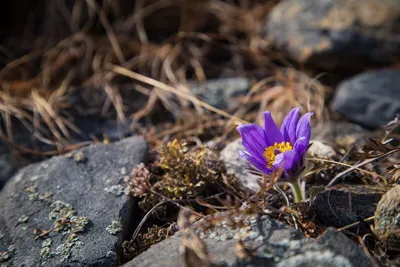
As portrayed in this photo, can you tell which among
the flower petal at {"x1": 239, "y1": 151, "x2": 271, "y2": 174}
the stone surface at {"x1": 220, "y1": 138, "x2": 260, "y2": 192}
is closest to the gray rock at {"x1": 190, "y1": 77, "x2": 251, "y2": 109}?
the stone surface at {"x1": 220, "y1": 138, "x2": 260, "y2": 192}

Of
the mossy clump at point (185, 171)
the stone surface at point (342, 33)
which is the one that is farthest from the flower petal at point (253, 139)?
the stone surface at point (342, 33)

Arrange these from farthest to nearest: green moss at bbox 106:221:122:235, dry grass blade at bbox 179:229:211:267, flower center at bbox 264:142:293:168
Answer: green moss at bbox 106:221:122:235
flower center at bbox 264:142:293:168
dry grass blade at bbox 179:229:211:267

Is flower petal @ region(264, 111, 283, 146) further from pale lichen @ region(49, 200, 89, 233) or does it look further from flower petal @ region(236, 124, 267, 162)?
pale lichen @ region(49, 200, 89, 233)

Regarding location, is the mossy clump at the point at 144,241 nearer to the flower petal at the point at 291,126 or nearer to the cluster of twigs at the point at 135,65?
the flower petal at the point at 291,126

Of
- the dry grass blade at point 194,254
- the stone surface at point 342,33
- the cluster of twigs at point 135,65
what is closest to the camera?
the dry grass blade at point 194,254

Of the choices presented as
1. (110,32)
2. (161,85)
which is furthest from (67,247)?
(110,32)

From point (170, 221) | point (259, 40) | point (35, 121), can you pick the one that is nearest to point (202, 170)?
point (170, 221)

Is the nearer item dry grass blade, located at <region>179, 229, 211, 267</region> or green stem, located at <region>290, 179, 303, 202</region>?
dry grass blade, located at <region>179, 229, 211, 267</region>
